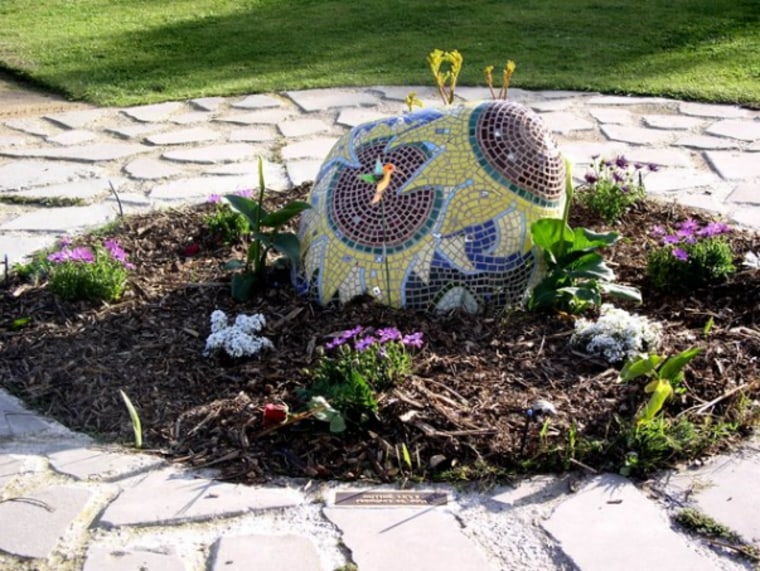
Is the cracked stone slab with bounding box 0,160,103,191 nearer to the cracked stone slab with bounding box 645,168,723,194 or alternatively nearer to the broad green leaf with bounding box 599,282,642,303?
the cracked stone slab with bounding box 645,168,723,194

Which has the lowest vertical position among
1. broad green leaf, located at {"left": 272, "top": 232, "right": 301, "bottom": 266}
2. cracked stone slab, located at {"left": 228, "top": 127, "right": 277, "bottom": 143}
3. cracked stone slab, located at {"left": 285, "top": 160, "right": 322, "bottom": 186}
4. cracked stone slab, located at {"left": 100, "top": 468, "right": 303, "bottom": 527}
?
cracked stone slab, located at {"left": 100, "top": 468, "right": 303, "bottom": 527}

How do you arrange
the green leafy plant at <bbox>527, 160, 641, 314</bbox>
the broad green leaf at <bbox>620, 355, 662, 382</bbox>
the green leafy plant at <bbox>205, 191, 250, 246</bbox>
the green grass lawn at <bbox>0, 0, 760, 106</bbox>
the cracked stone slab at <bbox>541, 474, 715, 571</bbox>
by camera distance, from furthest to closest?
the green grass lawn at <bbox>0, 0, 760, 106</bbox> < the green leafy plant at <bbox>205, 191, 250, 246</bbox> < the green leafy plant at <bbox>527, 160, 641, 314</bbox> < the broad green leaf at <bbox>620, 355, 662, 382</bbox> < the cracked stone slab at <bbox>541, 474, 715, 571</bbox>

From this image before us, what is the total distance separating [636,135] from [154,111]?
315 cm

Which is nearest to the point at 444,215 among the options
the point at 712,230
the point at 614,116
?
the point at 712,230

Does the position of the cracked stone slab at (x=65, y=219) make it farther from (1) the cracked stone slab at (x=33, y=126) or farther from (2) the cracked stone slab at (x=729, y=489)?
(2) the cracked stone slab at (x=729, y=489)

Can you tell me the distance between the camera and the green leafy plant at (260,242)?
4.03 meters

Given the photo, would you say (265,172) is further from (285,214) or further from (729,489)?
(729,489)

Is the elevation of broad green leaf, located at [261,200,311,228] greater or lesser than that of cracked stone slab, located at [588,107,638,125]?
greater

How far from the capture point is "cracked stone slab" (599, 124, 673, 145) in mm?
6227

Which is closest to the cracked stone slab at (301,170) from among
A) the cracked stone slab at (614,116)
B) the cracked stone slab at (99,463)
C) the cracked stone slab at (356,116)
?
the cracked stone slab at (356,116)

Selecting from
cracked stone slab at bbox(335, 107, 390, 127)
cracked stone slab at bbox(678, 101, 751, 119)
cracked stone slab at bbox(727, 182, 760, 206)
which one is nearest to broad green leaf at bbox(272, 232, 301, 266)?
cracked stone slab at bbox(727, 182, 760, 206)

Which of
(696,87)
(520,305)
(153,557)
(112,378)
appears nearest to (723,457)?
(520,305)

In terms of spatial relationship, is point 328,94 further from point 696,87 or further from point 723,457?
point 723,457

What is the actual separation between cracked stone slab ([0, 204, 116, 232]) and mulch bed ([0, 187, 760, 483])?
0.71 meters
